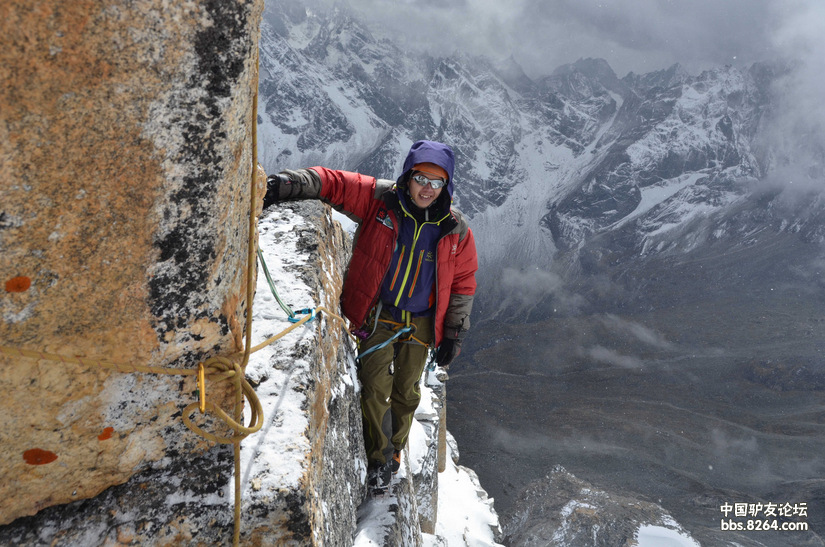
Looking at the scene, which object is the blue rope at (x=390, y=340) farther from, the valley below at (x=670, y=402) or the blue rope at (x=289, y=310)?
the valley below at (x=670, y=402)

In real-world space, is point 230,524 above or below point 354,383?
below

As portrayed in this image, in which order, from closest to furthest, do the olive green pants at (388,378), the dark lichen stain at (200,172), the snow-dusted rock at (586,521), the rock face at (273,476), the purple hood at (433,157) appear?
1. the dark lichen stain at (200,172)
2. the rock face at (273,476)
3. the purple hood at (433,157)
4. the olive green pants at (388,378)
5. the snow-dusted rock at (586,521)

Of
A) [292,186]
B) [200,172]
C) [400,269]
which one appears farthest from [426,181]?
[200,172]

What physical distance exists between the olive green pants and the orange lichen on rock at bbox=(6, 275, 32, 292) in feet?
9.57

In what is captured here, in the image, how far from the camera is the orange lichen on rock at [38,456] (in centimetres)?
206

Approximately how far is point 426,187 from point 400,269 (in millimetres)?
722

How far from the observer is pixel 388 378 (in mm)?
4625

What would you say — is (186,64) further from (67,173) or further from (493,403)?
(493,403)

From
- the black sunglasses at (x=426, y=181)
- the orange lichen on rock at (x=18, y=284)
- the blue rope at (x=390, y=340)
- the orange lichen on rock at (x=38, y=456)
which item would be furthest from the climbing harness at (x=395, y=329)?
the orange lichen on rock at (x=18, y=284)

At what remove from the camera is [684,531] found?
2788 inches

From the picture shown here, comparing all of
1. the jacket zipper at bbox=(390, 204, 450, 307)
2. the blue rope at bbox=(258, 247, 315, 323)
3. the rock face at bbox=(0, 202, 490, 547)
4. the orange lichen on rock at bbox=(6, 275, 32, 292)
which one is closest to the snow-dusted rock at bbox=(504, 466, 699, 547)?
the rock face at bbox=(0, 202, 490, 547)

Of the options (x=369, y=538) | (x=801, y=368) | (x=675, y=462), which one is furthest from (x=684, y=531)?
(x=801, y=368)

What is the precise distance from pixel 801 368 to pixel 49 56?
185810 millimetres

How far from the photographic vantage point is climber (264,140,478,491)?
4059mm
